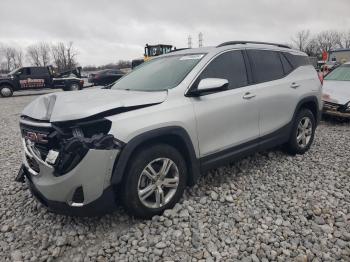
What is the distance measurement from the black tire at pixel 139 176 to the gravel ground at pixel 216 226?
0.12 metres

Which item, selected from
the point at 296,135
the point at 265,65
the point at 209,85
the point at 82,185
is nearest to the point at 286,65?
the point at 265,65

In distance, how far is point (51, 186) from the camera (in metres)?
2.56

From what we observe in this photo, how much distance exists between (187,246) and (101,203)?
2.78 feet

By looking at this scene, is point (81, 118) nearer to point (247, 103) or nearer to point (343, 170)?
point (247, 103)

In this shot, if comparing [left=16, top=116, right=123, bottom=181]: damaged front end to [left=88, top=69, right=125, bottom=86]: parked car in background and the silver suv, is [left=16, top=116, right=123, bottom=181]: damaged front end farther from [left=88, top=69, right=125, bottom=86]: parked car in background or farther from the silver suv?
[left=88, top=69, right=125, bottom=86]: parked car in background

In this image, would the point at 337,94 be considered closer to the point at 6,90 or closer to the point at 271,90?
the point at 271,90

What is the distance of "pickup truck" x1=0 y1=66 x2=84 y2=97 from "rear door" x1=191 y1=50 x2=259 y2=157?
1711cm

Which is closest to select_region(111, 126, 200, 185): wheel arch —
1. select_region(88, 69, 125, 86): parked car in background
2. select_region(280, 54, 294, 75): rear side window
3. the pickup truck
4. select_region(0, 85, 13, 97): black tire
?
select_region(280, 54, 294, 75): rear side window

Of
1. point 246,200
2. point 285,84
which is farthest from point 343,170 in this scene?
point 246,200

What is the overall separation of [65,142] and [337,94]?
6.78 m

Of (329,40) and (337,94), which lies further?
(329,40)

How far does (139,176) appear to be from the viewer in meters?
2.75

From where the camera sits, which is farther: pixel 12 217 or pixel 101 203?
pixel 12 217

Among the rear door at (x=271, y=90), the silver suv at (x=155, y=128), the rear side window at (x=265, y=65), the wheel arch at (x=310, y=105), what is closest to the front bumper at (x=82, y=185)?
the silver suv at (x=155, y=128)
